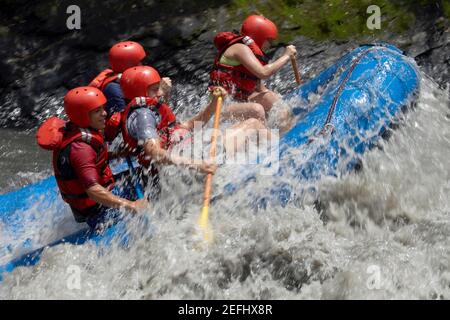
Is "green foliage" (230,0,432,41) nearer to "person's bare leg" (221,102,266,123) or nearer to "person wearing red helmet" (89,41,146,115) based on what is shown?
"person's bare leg" (221,102,266,123)

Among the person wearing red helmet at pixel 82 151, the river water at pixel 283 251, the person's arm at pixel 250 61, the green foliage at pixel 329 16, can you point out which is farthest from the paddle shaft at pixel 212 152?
the green foliage at pixel 329 16

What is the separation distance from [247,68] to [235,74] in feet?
0.52

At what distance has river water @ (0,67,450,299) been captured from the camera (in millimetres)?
3947

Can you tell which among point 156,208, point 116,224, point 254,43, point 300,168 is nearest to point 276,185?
point 300,168

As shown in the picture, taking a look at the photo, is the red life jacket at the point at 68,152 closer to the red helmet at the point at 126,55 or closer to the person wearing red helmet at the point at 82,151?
the person wearing red helmet at the point at 82,151

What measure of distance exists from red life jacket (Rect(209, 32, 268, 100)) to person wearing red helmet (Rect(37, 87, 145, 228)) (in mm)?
1453

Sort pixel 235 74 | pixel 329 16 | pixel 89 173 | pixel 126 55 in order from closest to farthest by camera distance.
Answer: pixel 89 173 < pixel 126 55 < pixel 235 74 < pixel 329 16

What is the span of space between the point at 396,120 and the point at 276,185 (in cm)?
115

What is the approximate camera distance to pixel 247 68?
5152 mm

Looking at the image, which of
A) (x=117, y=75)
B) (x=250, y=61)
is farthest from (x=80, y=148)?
(x=250, y=61)

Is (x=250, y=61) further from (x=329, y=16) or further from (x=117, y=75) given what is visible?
(x=329, y=16)

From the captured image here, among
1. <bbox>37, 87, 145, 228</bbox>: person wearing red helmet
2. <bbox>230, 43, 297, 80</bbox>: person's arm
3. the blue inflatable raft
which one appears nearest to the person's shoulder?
<bbox>37, 87, 145, 228</bbox>: person wearing red helmet

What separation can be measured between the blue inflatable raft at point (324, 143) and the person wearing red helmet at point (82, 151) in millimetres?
215
